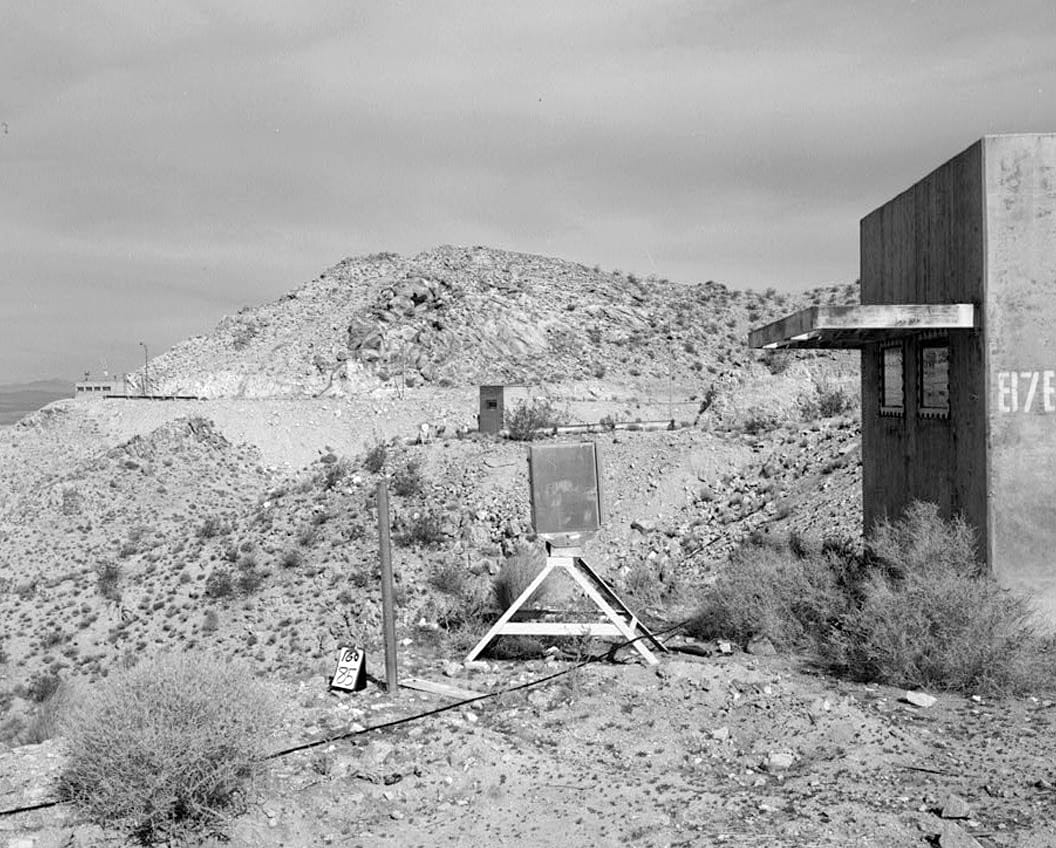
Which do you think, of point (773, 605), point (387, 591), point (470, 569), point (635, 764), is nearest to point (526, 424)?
point (470, 569)

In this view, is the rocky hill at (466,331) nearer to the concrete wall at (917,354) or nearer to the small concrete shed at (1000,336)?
the concrete wall at (917,354)

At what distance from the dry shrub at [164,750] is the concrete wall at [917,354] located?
22.0 feet

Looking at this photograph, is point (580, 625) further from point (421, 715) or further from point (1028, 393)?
point (1028, 393)

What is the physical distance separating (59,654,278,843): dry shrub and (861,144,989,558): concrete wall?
6.71 m

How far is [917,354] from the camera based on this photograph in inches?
443

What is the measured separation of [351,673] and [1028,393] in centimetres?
655

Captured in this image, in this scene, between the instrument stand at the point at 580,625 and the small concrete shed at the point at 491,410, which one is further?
the small concrete shed at the point at 491,410

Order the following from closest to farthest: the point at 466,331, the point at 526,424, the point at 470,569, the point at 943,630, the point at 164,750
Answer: the point at 164,750 < the point at 943,630 < the point at 470,569 < the point at 526,424 < the point at 466,331

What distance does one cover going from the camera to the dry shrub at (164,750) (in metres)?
6.38

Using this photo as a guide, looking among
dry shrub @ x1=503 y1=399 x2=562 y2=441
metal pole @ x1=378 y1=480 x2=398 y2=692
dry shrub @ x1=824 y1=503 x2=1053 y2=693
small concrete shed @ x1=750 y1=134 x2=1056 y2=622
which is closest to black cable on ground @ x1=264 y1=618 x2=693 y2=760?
metal pole @ x1=378 y1=480 x2=398 y2=692

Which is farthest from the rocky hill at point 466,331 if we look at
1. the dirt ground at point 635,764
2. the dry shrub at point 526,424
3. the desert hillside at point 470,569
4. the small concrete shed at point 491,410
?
the dirt ground at point 635,764

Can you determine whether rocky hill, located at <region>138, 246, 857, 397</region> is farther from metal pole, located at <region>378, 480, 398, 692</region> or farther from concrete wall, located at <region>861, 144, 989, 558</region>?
metal pole, located at <region>378, 480, 398, 692</region>

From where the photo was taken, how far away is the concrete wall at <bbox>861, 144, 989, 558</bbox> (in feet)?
31.6

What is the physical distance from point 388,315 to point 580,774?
5095 centimetres
